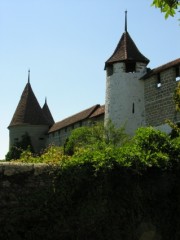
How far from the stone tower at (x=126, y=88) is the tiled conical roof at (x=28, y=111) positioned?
57.9 feet

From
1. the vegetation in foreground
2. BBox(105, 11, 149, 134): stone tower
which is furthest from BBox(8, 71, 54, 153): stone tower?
the vegetation in foreground

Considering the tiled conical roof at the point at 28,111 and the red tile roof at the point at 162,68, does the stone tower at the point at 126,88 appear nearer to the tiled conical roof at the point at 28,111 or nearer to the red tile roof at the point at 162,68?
the red tile roof at the point at 162,68

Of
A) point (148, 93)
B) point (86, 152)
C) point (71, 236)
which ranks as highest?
point (148, 93)

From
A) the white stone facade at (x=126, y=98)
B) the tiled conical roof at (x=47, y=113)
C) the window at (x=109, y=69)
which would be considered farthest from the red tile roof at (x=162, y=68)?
the tiled conical roof at (x=47, y=113)

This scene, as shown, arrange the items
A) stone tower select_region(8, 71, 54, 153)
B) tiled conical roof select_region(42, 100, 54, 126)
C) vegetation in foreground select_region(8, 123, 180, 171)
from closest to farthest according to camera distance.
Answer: vegetation in foreground select_region(8, 123, 180, 171)
stone tower select_region(8, 71, 54, 153)
tiled conical roof select_region(42, 100, 54, 126)

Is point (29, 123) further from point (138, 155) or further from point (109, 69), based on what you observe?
point (138, 155)

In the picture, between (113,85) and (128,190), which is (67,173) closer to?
(128,190)

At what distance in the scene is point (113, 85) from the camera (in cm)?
3105

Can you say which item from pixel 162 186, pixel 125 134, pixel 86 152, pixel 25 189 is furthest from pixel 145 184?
pixel 125 134

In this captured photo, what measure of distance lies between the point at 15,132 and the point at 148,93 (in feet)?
69.9

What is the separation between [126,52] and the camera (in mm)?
31703

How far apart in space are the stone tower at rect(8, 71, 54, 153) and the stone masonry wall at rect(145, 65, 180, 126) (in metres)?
20.0

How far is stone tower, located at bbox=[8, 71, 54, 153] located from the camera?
1882 inches

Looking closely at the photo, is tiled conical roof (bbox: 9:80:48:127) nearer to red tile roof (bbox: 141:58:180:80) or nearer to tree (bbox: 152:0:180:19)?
red tile roof (bbox: 141:58:180:80)
